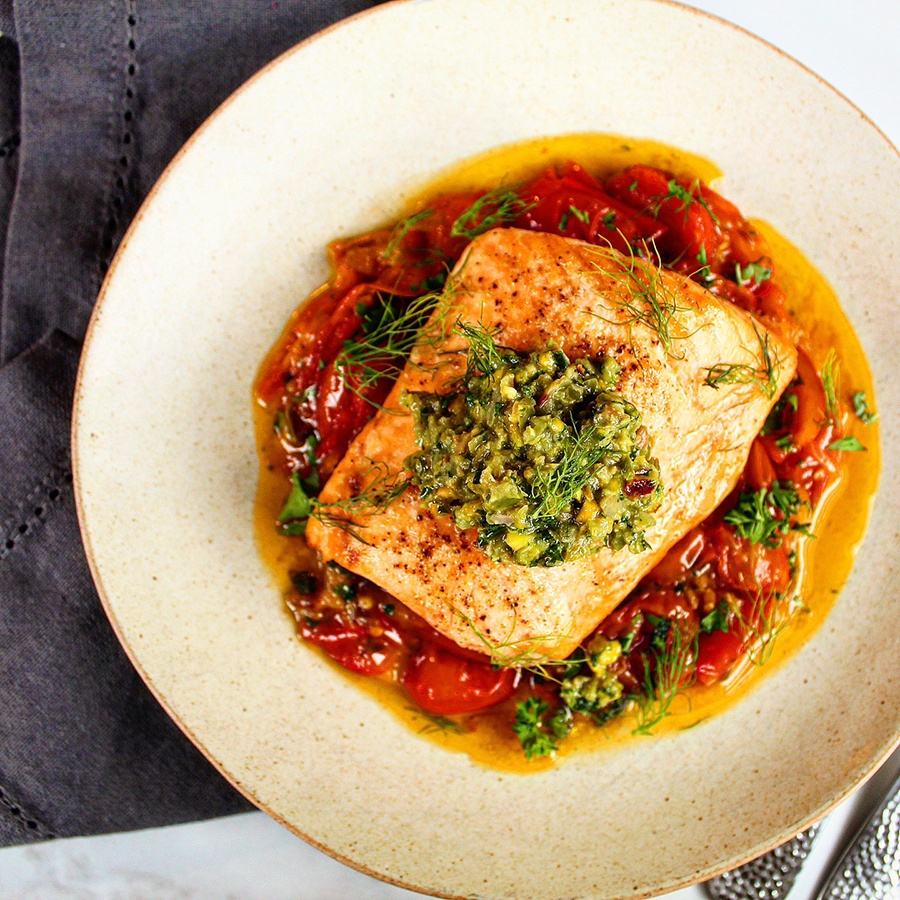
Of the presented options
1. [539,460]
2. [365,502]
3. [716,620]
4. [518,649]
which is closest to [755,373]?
[716,620]

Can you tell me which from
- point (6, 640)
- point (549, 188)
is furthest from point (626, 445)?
point (6, 640)

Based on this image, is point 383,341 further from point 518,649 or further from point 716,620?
point 716,620

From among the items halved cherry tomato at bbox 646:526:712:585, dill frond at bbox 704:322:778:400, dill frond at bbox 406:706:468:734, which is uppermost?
dill frond at bbox 704:322:778:400

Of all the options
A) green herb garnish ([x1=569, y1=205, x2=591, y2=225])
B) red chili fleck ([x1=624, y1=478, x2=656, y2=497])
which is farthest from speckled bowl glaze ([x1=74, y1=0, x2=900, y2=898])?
red chili fleck ([x1=624, y1=478, x2=656, y2=497])

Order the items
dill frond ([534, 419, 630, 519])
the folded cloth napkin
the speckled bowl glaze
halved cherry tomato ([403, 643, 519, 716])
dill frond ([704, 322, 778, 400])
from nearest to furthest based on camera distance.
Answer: dill frond ([534, 419, 630, 519])
dill frond ([704, 322, 778, 400])
the speckled bowl glaze
halved cherry tomato ([403, 643, 519, 716])
the folded cloth napkin

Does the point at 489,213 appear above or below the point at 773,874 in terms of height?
above

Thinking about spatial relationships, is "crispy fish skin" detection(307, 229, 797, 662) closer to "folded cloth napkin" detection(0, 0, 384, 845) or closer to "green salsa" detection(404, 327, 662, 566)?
"green salsa" detection(404, 327, 662, 566)
